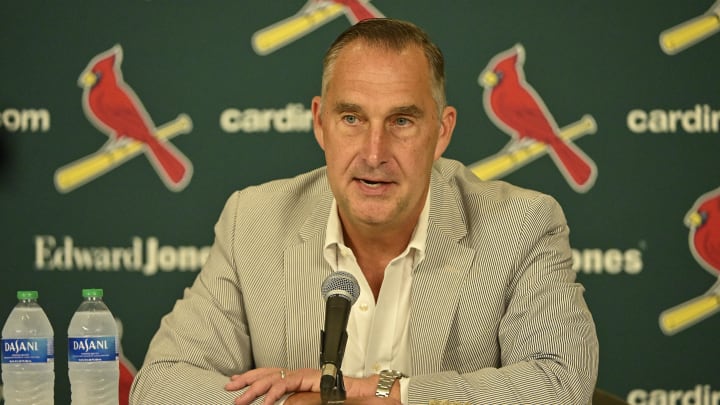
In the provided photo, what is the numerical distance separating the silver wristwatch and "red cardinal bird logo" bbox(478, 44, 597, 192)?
6.07 feet

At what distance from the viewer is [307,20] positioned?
440 cm

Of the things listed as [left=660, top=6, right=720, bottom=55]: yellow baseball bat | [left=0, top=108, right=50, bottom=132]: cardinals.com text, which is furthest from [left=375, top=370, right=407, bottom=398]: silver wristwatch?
[left=0, top=108, right=50, bottom=132]: cardinals.com text

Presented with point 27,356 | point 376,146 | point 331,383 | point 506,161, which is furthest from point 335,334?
point 506,161

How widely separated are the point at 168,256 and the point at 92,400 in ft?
4.54

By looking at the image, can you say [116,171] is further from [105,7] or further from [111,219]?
[105,7]

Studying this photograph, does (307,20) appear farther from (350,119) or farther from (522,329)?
(522,329)

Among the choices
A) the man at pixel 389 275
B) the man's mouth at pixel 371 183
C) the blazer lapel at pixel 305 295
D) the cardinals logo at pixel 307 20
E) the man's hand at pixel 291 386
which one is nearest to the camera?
the man's hand at pixel 291 386

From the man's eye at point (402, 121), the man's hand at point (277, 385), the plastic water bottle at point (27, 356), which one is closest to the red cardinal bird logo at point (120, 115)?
the plastic water bottle at point (27, 356)

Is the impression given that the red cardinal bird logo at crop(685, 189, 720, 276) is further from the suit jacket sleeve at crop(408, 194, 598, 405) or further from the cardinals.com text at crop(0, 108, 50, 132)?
the cardinals.com text at crop(0, 108, 50, 132)

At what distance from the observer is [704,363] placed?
4.26m

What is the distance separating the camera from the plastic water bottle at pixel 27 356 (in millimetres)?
2781

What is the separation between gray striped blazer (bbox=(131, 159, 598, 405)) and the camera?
2.81 meters

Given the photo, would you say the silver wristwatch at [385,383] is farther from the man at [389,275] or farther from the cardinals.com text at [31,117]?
the cardinals.com text at [31,117]

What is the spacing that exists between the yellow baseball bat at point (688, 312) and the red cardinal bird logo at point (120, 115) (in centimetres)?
208
